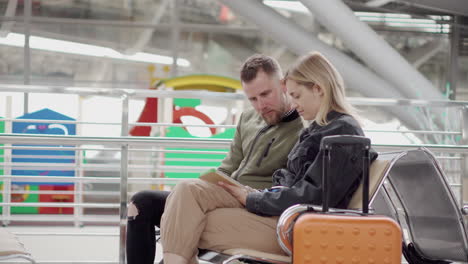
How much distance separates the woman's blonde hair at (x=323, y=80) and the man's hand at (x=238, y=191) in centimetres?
35

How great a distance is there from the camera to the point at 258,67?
2.64 meters

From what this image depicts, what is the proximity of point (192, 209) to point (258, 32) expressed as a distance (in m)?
7.32

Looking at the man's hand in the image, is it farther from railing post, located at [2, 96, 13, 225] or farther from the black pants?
railing post, located at [2, 96, 13, 225]

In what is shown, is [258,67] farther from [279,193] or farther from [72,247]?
[72,247]

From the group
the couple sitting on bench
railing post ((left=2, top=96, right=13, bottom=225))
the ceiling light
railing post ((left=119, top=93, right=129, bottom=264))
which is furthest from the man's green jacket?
the ceiling light

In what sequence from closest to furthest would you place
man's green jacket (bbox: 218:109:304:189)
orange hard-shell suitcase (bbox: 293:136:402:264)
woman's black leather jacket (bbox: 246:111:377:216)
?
1. orange hard-shell suitcase (bbox: 293:136:402:264)
2. woman's black leather jacket (bbox: 246:111:377:216)
3. man's green jacket (bbox: 218:109:304:189)

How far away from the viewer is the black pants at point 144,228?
8.03 feet

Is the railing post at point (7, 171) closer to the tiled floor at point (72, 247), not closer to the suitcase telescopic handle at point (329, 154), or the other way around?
the tiled floor at point (72, 247)

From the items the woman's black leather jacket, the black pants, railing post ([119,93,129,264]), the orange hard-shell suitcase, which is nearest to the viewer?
the orange hard-shell suitcase

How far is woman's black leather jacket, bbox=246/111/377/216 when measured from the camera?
6.82 feet

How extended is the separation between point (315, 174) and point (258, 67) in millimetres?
695

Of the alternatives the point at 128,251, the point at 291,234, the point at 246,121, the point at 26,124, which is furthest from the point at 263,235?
the point at 26,124

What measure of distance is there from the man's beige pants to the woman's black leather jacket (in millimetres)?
63

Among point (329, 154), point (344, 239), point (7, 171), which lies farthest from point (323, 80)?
point (7, 171)
